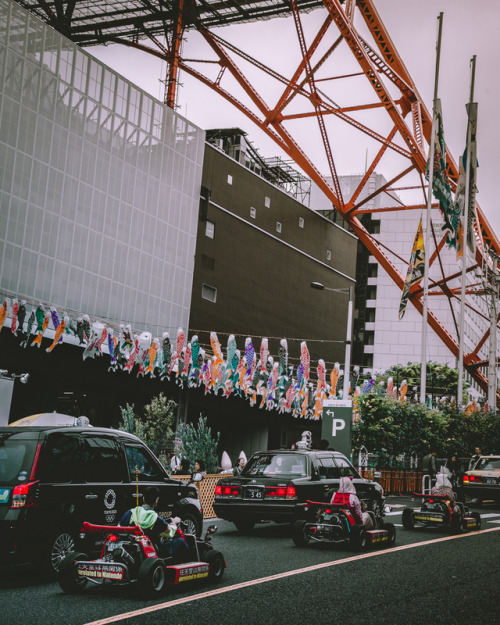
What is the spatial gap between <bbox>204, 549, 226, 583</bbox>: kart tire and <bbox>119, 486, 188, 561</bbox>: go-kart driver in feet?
1.15

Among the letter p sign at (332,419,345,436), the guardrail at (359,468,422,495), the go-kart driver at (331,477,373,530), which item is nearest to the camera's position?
the go-kart driver at (331,477,373,530)

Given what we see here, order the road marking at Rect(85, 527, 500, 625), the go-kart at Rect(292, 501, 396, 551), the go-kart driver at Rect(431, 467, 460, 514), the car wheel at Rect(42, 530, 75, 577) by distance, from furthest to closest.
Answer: the go-kart driver at Rect(431, 467, 460, 514) < the go-kart at Rect(292, 501, 396, 551) < the car wheel at Rect(42, 530, 75, 577) < the road marking at Rect(85, 527, 500, 625)

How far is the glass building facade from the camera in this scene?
106 ft

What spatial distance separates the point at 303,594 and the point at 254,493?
19.1ft

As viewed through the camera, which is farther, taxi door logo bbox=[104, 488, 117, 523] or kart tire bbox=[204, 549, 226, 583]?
taxi door logo bbox=[104, 488, 117, 523]

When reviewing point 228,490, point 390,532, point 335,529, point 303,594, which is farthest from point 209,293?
point 303,594

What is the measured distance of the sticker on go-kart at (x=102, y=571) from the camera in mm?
8031

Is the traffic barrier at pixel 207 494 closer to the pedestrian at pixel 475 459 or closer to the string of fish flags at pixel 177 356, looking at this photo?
the string of fish flags at pixel 177 356

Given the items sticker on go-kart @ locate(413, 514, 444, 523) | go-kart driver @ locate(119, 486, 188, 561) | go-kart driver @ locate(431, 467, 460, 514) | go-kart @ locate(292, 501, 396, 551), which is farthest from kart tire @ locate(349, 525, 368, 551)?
go-kart driver @ locate(119, 486, 188, 561)

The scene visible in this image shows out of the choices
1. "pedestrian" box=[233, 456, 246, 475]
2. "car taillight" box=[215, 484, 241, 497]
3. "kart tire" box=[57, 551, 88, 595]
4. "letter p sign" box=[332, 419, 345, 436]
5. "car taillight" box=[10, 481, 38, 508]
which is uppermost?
"letter p sign" box=[332, 419, 345, 436]

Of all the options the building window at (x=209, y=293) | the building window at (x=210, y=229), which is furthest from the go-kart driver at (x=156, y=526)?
the building window at (x=210, y=229)

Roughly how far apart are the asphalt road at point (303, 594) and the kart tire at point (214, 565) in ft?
0.64

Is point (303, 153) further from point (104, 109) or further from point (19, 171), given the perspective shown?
point (19, 171)

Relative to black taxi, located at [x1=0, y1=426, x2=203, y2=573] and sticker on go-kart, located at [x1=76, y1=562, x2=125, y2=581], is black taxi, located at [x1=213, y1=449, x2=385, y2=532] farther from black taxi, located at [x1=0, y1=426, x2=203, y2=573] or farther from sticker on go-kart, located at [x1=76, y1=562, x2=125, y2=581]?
sticker on go-kart, located at [x1=76, y1=562, x2=125, y2=581]
